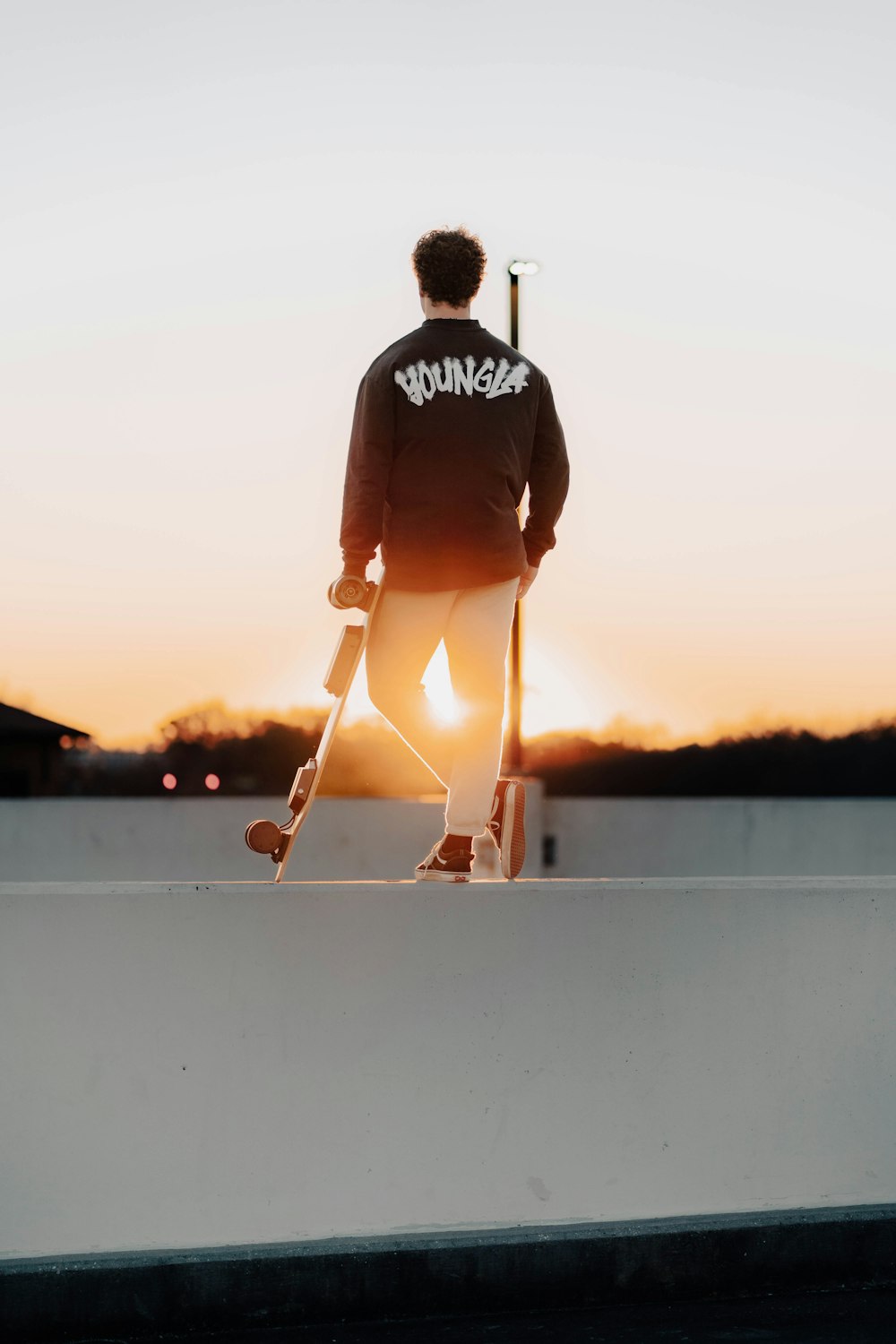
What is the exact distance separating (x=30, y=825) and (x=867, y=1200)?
16219 mm

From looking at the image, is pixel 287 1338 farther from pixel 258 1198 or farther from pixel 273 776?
pixel 273 776

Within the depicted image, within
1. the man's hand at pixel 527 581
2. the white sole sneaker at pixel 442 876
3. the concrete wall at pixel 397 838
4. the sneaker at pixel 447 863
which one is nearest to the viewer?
the white sole sneaker at pixel 442 876

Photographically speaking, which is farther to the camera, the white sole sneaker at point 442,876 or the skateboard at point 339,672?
the skateboard at point 339,672

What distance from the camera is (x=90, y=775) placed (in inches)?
1393

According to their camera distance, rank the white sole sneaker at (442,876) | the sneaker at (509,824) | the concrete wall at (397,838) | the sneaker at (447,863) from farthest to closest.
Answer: the concrete wall at (397,838) < the sneaker at (509,824) < the sneaker at (447,863) < the white sole sneaker at (442,876)

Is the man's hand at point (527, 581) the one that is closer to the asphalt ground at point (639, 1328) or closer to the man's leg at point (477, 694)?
the man's leg at point (477, 694)

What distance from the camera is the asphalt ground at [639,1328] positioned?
351 cm

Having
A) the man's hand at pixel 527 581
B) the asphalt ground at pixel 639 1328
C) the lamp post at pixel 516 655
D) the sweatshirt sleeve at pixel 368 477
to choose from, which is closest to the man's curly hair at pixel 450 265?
the sweatshirt sleeve at pixel 368 477

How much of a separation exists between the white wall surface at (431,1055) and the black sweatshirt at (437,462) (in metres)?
1.22

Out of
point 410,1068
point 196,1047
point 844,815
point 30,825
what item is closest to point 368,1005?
point 410,1068

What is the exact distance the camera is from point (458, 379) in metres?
4.70

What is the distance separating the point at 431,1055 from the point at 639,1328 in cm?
83

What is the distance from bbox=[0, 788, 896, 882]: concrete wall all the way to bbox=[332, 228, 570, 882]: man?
1231cm

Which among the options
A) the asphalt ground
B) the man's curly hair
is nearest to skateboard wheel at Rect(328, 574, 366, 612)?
the man's curly hair
